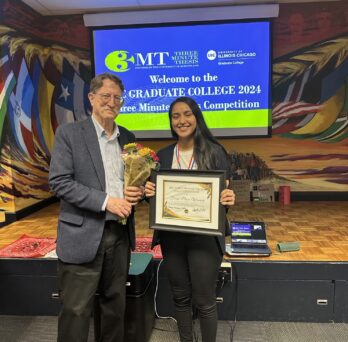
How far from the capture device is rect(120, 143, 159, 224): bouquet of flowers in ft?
4.58

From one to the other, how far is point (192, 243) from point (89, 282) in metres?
0.48

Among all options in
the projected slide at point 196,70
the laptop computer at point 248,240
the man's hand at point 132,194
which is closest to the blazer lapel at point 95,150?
the man's hand at point 132,194

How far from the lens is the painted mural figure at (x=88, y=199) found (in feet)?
4.61

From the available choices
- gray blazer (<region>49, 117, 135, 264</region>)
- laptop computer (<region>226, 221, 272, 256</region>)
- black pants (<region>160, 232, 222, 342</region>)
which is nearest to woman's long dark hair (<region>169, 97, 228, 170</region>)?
black pants (<region>160, 232, 222, 342</region>)

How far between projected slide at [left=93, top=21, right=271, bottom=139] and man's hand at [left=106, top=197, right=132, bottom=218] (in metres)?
2.57

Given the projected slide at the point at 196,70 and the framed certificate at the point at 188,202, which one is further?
the projected slide at the point at 196,70

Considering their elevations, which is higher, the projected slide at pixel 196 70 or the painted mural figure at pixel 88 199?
the projected slide at pixel 196 70

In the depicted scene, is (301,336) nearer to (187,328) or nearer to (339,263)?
(339,263)

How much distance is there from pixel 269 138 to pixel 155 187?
2.84 m

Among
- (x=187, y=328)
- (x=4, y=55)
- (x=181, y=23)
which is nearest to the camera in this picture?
(x=187, y=328)

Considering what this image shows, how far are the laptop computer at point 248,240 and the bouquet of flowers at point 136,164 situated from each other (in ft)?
3.59

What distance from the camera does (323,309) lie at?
2152 mm

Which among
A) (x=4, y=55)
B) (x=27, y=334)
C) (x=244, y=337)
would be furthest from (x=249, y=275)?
(x=4, y=55)

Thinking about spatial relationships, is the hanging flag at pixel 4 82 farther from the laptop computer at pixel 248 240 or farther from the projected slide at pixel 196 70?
the laptop computer at pixel 248 240
